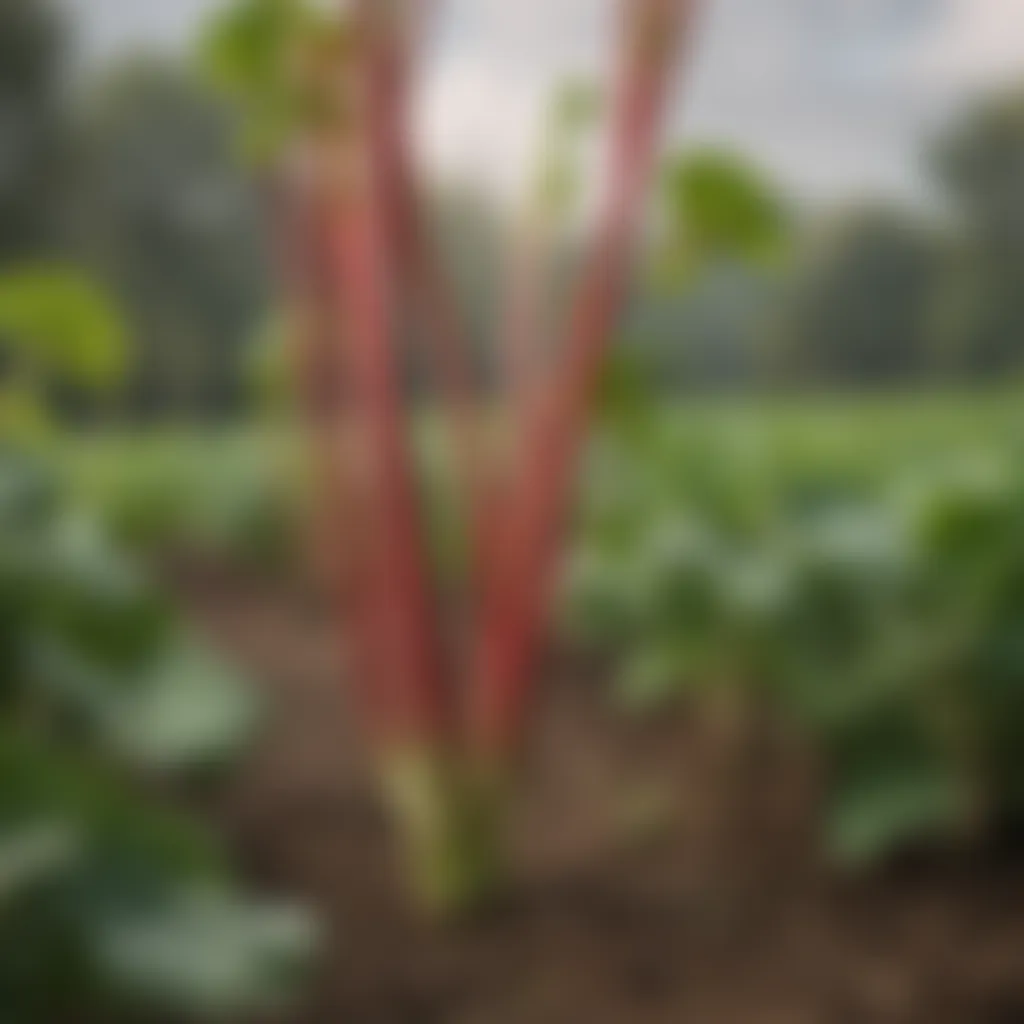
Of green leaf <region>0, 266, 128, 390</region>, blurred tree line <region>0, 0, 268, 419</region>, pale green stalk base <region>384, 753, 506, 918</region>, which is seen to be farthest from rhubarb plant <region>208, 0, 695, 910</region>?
blurred tree line <region>0, 0, 268, 419</region>

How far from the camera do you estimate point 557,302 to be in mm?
1042

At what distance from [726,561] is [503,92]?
31 centimetres

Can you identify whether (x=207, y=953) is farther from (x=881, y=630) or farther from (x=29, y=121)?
(x=29, y=121)

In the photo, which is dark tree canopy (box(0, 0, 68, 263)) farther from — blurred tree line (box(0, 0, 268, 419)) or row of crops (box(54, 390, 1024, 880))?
row of crops (box(54, 390, 1024, 880))

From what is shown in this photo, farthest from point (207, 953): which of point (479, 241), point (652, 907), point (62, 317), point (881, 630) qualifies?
point (479, 241)

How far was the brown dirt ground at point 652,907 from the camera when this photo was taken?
0.76 metres

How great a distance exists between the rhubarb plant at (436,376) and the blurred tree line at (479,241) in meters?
0.21

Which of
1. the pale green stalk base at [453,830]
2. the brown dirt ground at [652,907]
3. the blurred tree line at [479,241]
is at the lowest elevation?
the brown dirt ground at [652,907]

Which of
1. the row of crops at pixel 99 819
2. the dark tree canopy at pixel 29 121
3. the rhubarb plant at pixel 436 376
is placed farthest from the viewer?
the dark tree canopy at pixel 29 121

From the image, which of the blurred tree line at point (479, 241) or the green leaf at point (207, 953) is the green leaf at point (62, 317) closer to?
the green leaf at point (207, 953)

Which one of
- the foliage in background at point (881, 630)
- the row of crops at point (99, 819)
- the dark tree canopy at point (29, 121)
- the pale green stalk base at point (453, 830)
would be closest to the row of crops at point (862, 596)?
the foliage in background at point (881, 630)

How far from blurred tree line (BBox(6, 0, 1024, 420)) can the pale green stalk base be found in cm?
33

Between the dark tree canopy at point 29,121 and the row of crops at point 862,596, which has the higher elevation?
the dark tree canopy at point 29,121

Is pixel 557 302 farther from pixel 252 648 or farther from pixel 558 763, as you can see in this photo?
pixel 252 648
